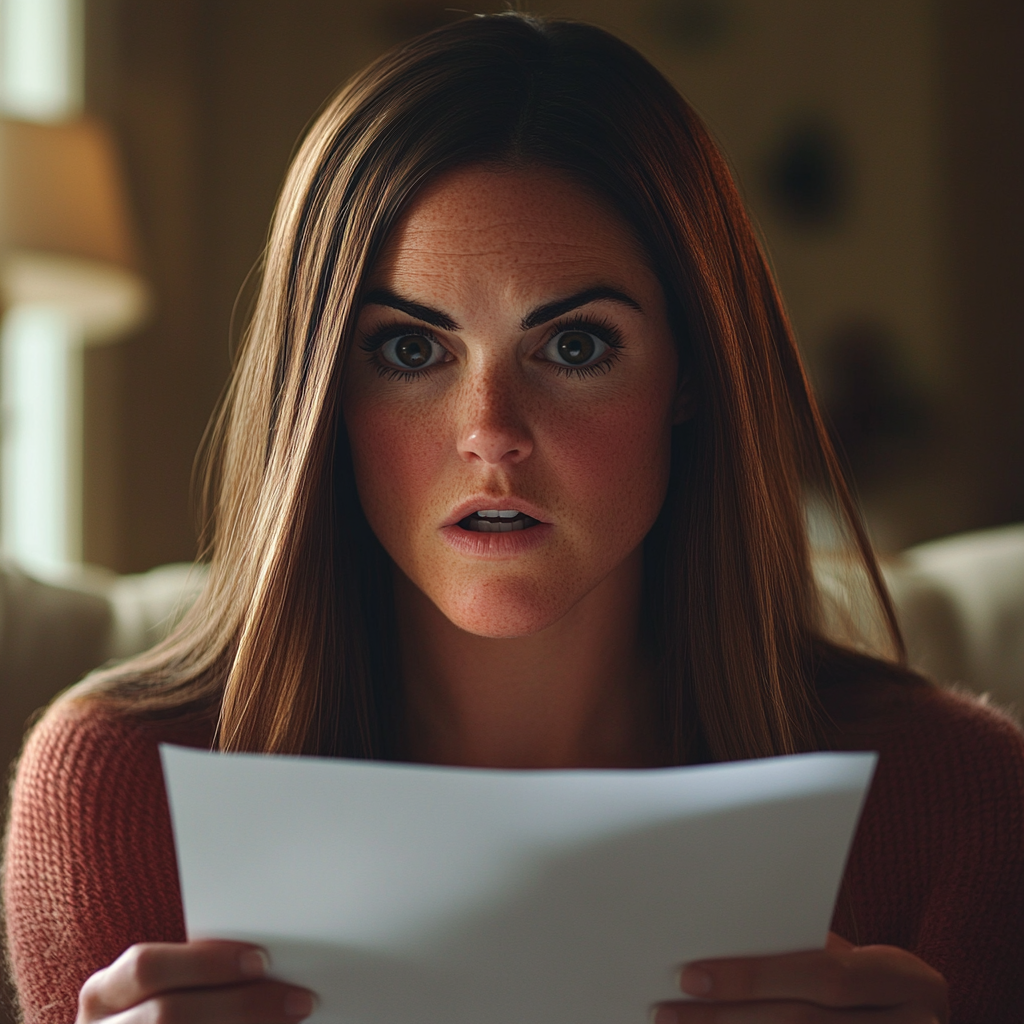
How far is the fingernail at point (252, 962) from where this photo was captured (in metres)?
0.60

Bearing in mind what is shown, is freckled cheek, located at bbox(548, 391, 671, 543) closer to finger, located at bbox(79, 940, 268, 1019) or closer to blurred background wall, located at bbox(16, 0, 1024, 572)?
finger, located at bbox(79, 940, 268, 1019)

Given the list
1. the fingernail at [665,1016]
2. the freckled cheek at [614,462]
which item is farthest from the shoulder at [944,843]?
the fingernail at [665,1016]

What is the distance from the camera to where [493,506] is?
799 mm

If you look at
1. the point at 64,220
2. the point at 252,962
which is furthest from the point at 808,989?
the point at 64,220

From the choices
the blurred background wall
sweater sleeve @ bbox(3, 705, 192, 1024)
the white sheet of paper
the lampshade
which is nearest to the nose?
the white sheet of paper

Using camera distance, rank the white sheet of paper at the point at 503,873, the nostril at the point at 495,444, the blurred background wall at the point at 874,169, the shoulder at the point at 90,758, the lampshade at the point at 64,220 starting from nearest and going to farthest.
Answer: the white sheet of paper at the point at 503,873 → the nostril at the point at 495,444 → the shoulder at the point at 90,758 → the lampshade at the point at 64,220 → the blurred background wall at the point at 874,169

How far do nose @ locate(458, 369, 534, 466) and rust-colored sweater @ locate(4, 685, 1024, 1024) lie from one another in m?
0.37

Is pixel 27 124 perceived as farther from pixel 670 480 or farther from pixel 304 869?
pixel 304 869

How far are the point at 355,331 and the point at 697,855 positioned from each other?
0.45m

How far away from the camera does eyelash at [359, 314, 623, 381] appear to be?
0.83 m

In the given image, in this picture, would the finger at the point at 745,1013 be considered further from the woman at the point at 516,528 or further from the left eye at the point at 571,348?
the left eye at the point at 571,348

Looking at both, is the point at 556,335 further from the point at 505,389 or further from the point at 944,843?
the point at 944,843

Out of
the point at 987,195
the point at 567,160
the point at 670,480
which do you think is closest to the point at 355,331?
the point at 567,160

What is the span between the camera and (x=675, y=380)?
0.90m
